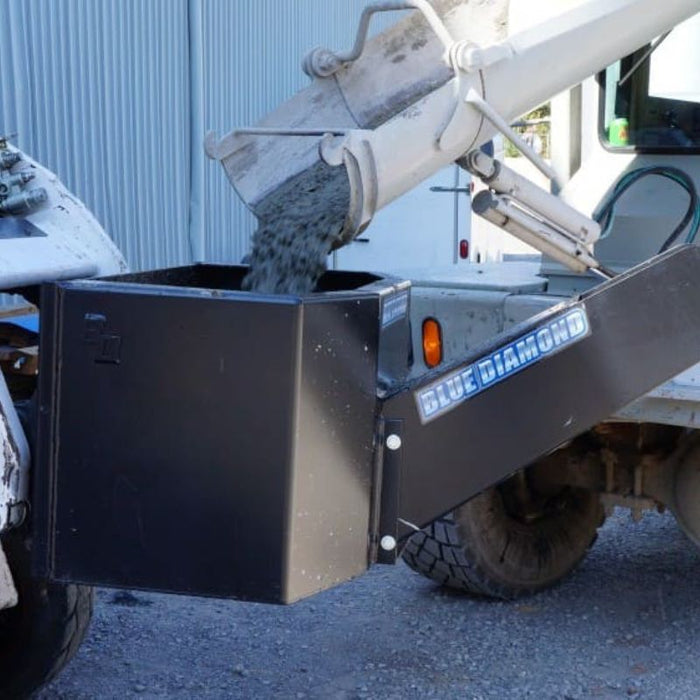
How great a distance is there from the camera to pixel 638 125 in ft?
15.8

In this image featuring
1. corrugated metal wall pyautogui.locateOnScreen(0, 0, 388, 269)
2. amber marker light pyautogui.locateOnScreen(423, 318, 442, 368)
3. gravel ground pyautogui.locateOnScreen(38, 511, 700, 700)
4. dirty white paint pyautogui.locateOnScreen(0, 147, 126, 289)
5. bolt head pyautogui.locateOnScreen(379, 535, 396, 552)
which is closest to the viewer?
bolt head pyautogui.locateOnScreen(379, 535, 396, 552)

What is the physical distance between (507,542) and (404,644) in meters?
0.64

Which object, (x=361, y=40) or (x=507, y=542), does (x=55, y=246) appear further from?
(x=507, y=542)

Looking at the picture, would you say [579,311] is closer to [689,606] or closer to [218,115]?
[689,606]

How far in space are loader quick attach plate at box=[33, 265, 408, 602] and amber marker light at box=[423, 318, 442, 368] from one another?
1614 millimetres

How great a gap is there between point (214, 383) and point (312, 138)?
3.44 ft

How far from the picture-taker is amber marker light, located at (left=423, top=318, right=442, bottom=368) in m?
4.47

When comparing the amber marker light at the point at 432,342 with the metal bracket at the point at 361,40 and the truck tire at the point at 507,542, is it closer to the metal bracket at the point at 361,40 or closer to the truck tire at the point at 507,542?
the truck tire at the point at 507,542

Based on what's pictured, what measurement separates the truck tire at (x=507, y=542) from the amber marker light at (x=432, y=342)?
27.0 inches

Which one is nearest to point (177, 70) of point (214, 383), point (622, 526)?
point (622, 526)

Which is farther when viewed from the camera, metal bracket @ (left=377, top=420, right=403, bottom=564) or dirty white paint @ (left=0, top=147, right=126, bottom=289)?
dirty white paint @ (left=0, top=147, right=126, bottom=289)

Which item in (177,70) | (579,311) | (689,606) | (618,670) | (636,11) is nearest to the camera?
(579,311)

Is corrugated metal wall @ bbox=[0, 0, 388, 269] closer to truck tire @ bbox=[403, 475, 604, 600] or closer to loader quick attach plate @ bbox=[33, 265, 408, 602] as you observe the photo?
truck tire @ bbox=[403, 475, 604, 600]

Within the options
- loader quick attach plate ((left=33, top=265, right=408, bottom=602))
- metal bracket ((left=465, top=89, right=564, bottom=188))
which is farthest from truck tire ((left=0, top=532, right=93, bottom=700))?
metal bracket ((left=465, top=89, right=564, bottom=188))
